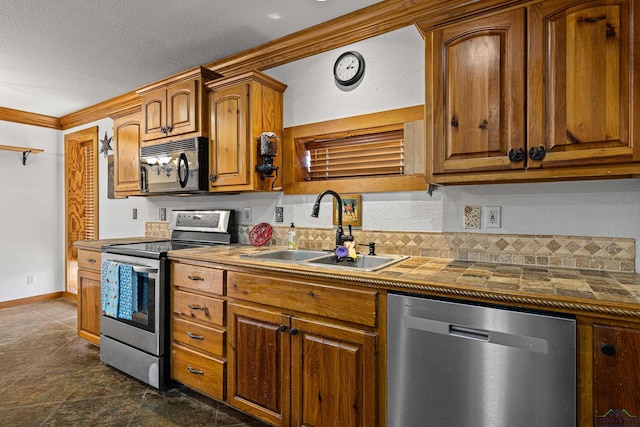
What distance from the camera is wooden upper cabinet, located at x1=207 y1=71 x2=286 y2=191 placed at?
252cm

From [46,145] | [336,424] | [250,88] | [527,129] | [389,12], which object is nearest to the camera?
[527,129]

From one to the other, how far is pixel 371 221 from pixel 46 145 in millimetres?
4663

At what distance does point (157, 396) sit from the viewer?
2.37 m

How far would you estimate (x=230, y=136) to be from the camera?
2.63 metres

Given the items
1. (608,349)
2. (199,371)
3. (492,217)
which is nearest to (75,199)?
(199,371)

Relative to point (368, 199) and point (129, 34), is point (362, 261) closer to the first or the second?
point (368, 199)

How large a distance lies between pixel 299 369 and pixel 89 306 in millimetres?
2300

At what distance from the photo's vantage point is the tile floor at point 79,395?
2.11m

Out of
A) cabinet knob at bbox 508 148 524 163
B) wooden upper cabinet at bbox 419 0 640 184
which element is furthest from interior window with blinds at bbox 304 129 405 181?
cabinet knob at bbox 508 148 524 163

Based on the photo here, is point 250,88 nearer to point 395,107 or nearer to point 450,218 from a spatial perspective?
point 395,107

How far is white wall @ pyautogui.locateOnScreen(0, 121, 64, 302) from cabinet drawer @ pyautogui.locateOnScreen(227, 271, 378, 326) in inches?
Result: 158

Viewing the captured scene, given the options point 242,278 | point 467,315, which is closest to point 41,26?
point 242,278

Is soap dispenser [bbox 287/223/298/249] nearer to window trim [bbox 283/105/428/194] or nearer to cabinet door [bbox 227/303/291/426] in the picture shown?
window trim [bbox 283/105/428/194]

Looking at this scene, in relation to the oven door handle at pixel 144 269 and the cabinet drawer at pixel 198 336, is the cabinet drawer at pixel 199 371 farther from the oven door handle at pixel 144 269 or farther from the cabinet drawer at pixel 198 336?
the oven door handle at pixel 144 269
